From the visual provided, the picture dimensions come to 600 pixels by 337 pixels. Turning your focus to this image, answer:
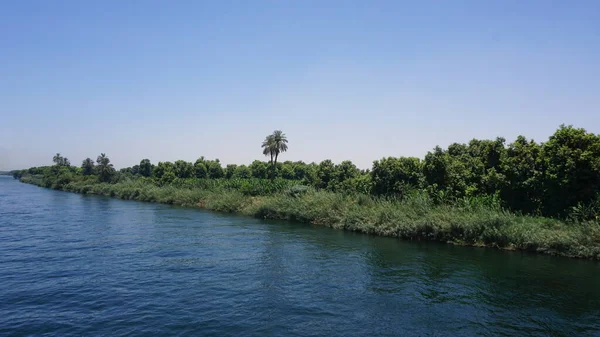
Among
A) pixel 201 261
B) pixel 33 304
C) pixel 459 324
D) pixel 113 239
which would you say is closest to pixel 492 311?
pixel 459 324

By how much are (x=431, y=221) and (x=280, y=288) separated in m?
22.0

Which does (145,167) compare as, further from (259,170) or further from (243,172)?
(259,170)

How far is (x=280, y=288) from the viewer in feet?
74.8

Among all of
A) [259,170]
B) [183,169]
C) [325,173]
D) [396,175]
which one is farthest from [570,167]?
[183,169]

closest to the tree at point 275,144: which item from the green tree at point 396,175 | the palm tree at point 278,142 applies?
the palm tree at point 278,142

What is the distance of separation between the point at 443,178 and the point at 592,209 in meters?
15.9

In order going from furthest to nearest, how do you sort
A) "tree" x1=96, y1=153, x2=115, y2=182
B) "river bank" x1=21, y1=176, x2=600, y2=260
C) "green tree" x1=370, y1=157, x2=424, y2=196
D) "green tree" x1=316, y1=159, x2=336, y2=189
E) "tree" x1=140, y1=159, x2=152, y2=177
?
"tree" x1=140, y1=159, x2=152, y2=177 < "tree" x1=96, y1=153, x2=115, y2=182 < "green tree" x1=316, y1=159, x2=336, y2=189 < "green tree" x1=370, y1=157, x2=424, y2=196 < "river bank" x1=21, y1=176, x2=600, y2=260

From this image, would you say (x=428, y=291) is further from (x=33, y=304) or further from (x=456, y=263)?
(x=33, y=304)

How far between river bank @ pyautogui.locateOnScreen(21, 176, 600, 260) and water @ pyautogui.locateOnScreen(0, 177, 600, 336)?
1.87 metres

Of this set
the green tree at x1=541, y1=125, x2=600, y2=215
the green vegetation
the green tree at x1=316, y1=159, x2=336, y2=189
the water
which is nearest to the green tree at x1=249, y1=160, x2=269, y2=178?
the green tree at x1=316, y1=159, x2=336, y2=189

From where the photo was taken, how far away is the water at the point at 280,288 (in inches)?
676

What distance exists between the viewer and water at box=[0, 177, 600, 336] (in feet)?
56.3

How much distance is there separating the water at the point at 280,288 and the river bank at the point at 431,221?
1875 mm

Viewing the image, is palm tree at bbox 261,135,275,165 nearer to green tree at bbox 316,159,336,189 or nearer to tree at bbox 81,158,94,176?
green tree at bbox 316,159,336,189
